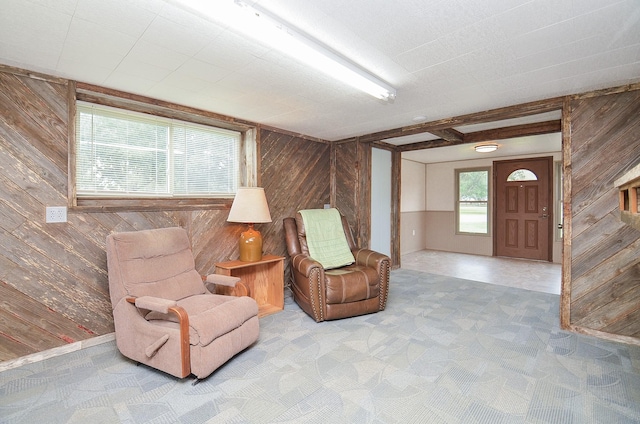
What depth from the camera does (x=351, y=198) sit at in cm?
480

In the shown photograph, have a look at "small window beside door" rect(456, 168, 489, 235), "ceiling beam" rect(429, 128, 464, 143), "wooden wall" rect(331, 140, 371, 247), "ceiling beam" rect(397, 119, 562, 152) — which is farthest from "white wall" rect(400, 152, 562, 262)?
"wooden wall" rect(331, 140, 371, 247)

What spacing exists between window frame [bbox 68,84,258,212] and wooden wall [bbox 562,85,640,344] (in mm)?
3270

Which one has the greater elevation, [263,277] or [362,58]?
[362,58]

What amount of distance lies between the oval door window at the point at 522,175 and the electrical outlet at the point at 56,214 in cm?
729

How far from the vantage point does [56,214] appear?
96.0 inches

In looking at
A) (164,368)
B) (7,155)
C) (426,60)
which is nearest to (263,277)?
(164,368)

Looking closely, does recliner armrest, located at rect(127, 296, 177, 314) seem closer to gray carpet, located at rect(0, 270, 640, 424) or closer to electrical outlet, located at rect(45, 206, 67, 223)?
gray carpet, located at rect(0, 270, 640, 424)

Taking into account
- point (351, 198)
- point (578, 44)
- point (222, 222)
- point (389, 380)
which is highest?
point (578, 44)

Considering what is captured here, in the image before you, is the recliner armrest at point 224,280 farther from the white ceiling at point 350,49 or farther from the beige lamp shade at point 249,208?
the white ceiling at point 350,49

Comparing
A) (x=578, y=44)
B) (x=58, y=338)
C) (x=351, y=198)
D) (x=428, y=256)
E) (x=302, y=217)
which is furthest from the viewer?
(x=428, y=256)

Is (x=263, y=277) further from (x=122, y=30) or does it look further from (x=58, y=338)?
(x=122, y=30)

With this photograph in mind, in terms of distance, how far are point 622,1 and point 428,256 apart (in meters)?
5.68

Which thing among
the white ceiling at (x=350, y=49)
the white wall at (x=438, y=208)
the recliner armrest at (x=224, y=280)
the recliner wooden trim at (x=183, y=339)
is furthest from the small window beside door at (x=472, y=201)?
the recliner wooden trim at (x=183, y=339)

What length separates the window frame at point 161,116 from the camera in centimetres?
253
